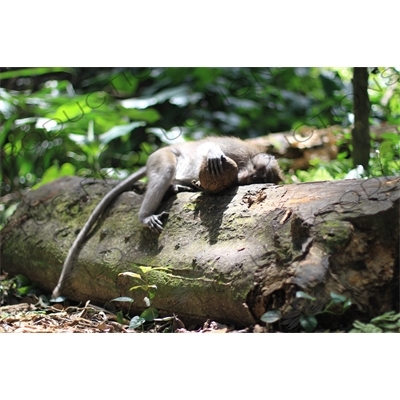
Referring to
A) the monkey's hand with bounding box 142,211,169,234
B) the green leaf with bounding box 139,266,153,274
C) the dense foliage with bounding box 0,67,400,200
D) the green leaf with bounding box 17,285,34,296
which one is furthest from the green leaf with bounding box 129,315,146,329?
the dense foliage with bounding box 0,67,400,200

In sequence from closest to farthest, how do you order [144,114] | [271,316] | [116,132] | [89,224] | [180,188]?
[271,316] < [180,188] < [89,224] < [116,132] < [144,114]

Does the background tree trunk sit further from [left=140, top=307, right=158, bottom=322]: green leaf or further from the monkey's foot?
[left=140, top=307, right=158, bottom=322]: green leaf

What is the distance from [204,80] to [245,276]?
530cm

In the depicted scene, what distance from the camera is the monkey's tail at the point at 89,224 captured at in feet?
15.2

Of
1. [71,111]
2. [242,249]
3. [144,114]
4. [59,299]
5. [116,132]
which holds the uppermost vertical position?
[71,111]

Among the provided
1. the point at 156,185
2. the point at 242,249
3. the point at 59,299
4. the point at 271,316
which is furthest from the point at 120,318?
the point at 271,316

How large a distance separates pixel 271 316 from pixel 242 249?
1.96ft

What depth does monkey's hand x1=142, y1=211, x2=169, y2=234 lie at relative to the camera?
4176mm

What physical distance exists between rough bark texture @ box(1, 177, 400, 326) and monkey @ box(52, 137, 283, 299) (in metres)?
0.09

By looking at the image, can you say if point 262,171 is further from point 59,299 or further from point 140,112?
point 140,112

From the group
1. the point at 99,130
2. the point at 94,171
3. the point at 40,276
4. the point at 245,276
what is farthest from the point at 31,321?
the point at 99,130

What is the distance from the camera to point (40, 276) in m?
5.04

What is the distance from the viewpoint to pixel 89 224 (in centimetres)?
477

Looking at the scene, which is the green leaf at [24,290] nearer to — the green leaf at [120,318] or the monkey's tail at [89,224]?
A: the monkey's tail at [89,224]
